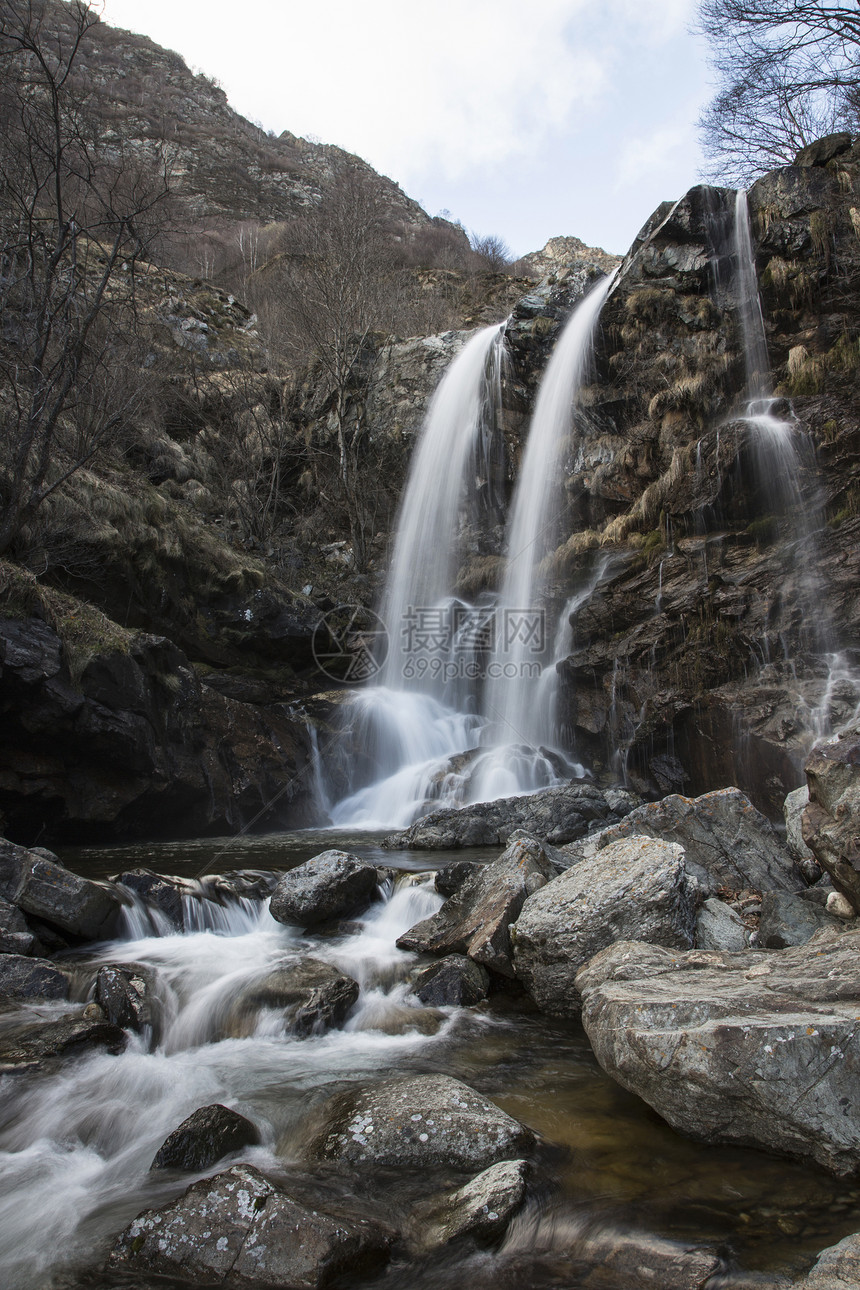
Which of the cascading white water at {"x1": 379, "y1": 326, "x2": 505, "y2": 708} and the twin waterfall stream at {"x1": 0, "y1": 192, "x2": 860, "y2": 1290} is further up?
the cascading white water at {"x1": 379, "y1": 326, "x2": 505, "y2": 708}

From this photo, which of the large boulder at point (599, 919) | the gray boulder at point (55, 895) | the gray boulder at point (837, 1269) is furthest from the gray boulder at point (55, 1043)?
the gray boulder at point (837, 1269)

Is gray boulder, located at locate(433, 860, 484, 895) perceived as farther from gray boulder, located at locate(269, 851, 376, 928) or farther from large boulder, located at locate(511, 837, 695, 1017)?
large boulder, located at locate(511, 837, 695, 1017)

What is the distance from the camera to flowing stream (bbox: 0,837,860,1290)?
2402 millimetres

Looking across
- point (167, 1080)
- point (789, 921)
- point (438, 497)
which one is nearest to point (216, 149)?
point (438, 497)

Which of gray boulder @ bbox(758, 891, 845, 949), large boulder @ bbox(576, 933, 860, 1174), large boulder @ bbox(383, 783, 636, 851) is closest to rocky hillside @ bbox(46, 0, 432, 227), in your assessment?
large boulder @ bbox(383, 783, 636, 851)

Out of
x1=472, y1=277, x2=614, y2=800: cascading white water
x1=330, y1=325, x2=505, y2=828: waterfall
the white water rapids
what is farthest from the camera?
x1=330, y1=325, x2=505, y2=828: waterfall

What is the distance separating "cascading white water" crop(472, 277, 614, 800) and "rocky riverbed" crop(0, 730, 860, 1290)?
22.2 feet

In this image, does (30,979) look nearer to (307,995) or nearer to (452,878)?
(307,995)

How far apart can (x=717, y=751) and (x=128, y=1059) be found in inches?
341

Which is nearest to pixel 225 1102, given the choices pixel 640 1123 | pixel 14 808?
pixel 640 1123

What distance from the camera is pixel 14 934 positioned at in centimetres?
503

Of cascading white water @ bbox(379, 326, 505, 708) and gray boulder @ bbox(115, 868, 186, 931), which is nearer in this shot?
gray boulder @ bbox(115, 868, 186, 931)

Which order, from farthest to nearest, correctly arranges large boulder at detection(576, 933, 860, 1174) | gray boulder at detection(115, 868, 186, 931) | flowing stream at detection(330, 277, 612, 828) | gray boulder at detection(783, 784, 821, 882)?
flowing stream at detection(330, 277, 612, 828) → gray boulder at detection(115, 868, 186, 931) → gray boulder at detection(783, 784, 821, 882) → large boulder at detection(576, 933, 860, 1174)

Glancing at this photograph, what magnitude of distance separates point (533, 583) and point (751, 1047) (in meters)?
13.3
